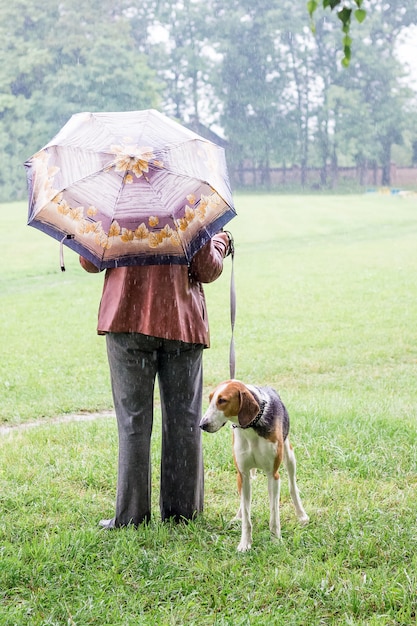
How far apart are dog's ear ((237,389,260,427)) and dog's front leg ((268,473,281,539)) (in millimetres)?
341

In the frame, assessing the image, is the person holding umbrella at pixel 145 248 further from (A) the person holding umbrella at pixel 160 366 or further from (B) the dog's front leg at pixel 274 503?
(B) the dog's front leg at pixel 274 503

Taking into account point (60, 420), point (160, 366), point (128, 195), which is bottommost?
point (60, 420)

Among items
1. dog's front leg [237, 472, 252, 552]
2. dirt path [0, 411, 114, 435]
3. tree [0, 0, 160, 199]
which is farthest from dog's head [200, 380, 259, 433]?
tree [0, 0, 160, 199]

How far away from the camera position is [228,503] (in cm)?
443

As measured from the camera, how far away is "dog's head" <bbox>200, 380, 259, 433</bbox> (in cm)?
356

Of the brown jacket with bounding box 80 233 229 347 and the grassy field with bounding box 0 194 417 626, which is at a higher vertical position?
the brown jacket with bounding box 80 233 229 347

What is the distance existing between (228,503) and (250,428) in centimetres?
91

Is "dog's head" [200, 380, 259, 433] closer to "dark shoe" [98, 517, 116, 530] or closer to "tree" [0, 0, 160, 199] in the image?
"dark shoe" [98, 517, 116, 530]

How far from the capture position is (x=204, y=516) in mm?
4207

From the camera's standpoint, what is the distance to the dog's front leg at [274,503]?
148 inches

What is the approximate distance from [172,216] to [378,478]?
2.04 metres

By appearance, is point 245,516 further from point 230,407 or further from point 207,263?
point 207,263

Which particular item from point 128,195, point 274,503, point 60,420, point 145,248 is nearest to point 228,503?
point 274,503

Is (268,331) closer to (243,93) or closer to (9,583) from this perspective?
(9,583)
